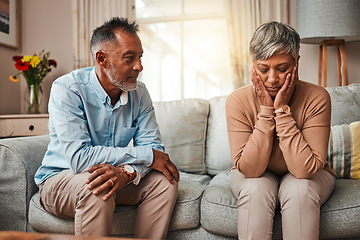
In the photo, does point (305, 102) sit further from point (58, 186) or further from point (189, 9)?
point (189, 9)

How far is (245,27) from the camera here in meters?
3.18

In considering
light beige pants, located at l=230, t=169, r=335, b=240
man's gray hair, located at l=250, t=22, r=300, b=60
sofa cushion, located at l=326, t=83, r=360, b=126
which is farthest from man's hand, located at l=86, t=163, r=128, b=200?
sofa cushion, located at l=326, t=83, r=360, b=126

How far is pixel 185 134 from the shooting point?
7.01 ft

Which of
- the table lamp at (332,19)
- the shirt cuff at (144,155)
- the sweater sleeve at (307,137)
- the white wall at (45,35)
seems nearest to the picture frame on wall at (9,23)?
the white wall at (45,35)

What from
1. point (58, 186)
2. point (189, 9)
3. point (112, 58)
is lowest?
point (58, 186)

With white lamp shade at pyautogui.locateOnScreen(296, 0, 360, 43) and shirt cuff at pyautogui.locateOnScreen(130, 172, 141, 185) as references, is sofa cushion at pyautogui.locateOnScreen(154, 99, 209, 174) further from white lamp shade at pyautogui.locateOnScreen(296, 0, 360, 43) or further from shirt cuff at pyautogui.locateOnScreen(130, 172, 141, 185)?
white lamp shade at pyautogui.locateOnScreen(296, 0, 360, 43)

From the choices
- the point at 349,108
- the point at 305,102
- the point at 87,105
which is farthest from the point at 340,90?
the point at 87,105

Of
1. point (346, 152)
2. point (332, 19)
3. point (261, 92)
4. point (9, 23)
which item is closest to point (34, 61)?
point (9, 23)

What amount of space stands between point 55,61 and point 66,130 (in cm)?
225

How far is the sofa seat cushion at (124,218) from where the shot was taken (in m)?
Answer: 1.50

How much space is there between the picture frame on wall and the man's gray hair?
9.24 ft

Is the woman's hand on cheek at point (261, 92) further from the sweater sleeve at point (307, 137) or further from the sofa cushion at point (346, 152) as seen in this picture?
A: the sofa cushion at point (346, 152)

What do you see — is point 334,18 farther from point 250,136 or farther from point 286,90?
point 250,136

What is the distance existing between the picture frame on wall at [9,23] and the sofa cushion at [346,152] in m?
3.06
